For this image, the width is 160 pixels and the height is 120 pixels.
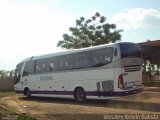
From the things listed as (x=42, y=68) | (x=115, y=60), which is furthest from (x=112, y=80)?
(x=42, y=68)

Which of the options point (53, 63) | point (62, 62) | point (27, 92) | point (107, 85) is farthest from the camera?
point (27, 92)

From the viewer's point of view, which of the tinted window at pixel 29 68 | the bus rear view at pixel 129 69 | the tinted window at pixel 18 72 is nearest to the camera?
the bus rear view at pixel 129 69

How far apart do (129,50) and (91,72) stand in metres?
2.52

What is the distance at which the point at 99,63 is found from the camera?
1911 cm

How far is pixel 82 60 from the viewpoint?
20328mm

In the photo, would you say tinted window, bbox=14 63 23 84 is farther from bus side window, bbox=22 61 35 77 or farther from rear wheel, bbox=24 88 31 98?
rear wheel, bbox=24 88 31 98

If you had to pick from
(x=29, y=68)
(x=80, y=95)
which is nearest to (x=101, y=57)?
(x=80, y=95)

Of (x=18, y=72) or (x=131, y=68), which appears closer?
(x=131, y=68)

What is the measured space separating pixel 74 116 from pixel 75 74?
6.20 metres

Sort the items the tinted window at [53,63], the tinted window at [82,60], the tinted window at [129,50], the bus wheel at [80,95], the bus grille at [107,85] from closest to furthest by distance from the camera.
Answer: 1. the tinted window at [129,50]
2. the bus grille at [107,85]
3. the tinted window at [82,60]
4. the bus wheel at [80,95]
5. the tinted window at [53,63]

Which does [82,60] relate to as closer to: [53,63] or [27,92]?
[53,63]

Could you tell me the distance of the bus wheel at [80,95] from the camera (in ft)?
68.1

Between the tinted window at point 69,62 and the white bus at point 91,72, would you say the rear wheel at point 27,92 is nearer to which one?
the white bus at point 91,72

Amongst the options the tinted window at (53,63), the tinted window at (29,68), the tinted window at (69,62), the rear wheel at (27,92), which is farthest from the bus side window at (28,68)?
the tinted window at (69,62)
